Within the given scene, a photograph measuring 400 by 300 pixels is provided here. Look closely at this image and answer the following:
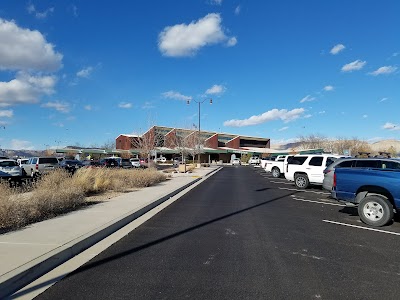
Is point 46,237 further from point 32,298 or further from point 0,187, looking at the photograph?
point 0,187

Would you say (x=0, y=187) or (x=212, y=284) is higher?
(x=0, y=187)

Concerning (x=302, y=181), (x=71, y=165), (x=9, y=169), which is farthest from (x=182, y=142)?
(x=302, y=181)

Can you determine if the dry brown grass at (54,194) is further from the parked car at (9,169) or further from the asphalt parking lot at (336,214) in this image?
the parked car at (9,169)

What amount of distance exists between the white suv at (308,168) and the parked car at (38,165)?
17.6 meters

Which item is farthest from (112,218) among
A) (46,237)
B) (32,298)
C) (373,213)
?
(373,213)

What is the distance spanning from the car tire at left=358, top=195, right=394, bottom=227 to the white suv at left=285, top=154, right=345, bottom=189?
391 inches

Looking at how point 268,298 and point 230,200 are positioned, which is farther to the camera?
point 230,200

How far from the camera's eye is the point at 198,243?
7.35 metres

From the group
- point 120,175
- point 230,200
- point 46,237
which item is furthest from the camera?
point 120,175

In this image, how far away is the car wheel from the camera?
66.3 ft

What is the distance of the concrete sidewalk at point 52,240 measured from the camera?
510cm

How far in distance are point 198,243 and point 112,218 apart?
2977 mm

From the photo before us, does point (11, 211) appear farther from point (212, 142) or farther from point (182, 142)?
point (212, 142)

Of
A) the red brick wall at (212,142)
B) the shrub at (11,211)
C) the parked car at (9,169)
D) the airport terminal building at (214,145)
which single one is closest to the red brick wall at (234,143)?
the airport terminal building at (214,145)
